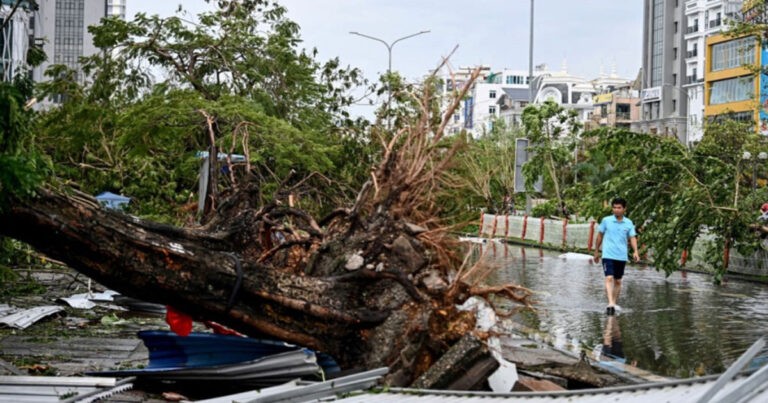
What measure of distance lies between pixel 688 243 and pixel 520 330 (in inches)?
243

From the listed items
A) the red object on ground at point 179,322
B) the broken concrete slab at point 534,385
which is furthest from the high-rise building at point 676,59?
the red object on ground at point 179,322

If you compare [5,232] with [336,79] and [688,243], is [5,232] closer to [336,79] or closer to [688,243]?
[688,243]

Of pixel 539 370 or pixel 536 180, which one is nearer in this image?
pixel 539 370

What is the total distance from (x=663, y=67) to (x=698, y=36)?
6.60 m

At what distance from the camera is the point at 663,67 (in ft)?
353

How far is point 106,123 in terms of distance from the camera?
66.7 ft

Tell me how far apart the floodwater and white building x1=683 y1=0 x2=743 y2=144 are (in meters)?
75.7

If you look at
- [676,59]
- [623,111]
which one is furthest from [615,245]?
[623,111]

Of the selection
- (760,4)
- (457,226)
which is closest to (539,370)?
(457,226)

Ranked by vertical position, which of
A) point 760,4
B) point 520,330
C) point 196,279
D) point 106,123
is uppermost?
point 760,4

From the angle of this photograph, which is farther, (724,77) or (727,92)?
(727,92)

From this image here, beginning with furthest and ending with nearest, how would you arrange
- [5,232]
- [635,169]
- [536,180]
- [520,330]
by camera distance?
[536,180] < [635,169] < [520,330] < [5,232]

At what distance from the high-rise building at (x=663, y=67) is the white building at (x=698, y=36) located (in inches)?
30.6

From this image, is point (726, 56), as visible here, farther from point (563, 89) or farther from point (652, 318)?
point (563, 89)
